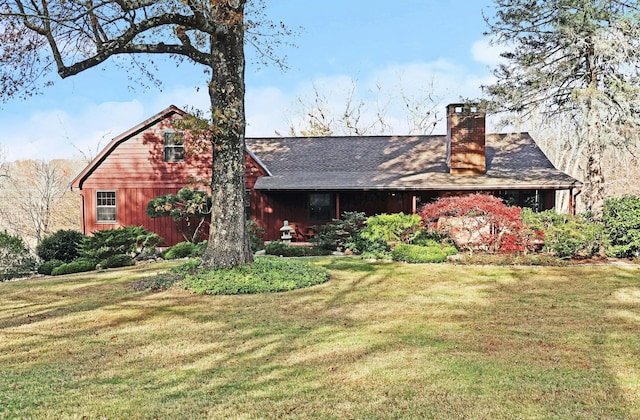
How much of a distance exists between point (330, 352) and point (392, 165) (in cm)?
1603

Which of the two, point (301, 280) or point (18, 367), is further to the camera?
point (301, 280)

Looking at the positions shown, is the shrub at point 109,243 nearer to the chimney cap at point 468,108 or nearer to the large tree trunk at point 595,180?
the chimney cap at point 468,108

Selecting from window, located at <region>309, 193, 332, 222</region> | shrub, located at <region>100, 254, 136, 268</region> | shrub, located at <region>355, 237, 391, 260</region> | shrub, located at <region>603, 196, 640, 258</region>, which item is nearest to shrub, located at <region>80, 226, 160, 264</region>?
shrub, located at <region>100, 254, 136, 268</region>

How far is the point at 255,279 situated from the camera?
10711mm

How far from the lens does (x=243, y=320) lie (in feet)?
26.1

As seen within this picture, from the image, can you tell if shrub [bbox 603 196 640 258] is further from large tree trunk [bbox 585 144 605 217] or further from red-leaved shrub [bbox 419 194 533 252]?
large tree trunk [bbox 585 144 605 217]

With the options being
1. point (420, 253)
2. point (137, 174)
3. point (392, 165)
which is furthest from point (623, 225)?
point (137, 174)

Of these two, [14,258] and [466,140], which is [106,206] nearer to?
[14,258]

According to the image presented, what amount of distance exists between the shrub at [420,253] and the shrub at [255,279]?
3.38 metres

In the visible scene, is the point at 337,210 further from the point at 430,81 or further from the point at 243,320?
the point at 430,81

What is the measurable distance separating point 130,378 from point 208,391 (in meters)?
1.01

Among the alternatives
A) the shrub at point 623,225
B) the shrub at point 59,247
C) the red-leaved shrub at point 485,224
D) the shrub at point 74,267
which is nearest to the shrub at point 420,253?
the red-leaved shrub at point 485,224

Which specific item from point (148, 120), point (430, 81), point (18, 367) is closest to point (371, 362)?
point (18, 367)

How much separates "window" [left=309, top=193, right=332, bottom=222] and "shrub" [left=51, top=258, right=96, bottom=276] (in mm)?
8642
